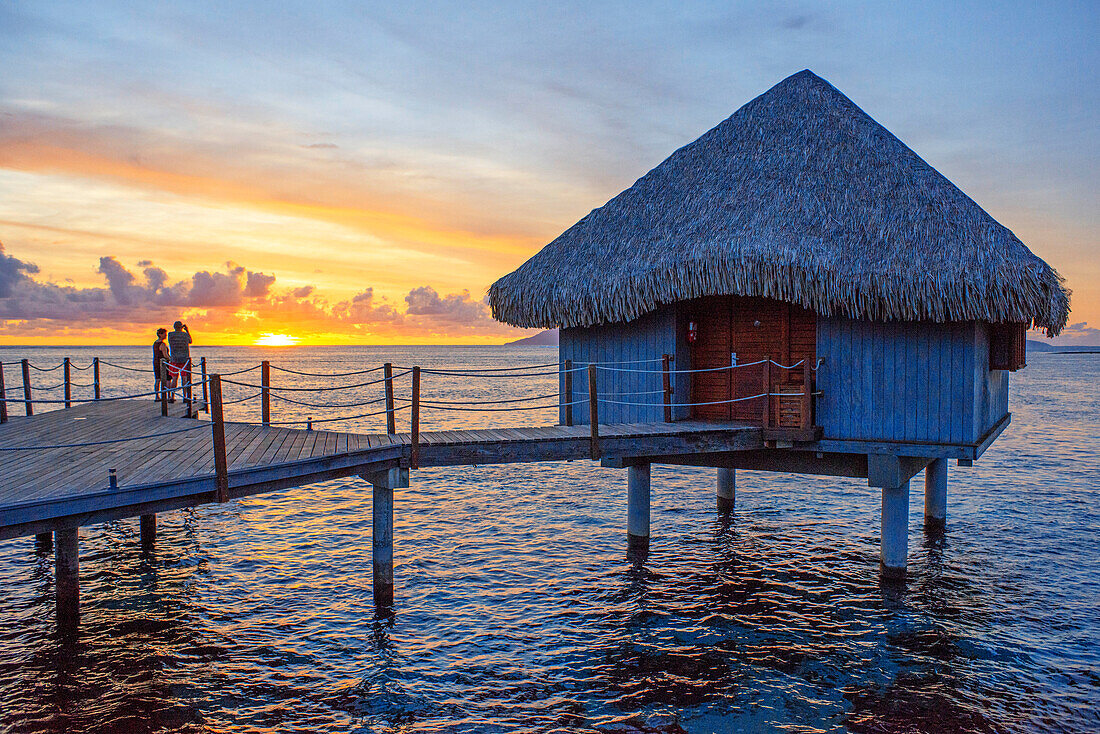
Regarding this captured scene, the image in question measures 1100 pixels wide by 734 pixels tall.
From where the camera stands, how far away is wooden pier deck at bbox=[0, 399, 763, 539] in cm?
742

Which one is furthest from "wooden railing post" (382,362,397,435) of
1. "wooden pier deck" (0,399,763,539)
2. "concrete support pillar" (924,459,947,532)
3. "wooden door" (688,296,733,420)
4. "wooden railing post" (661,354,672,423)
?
"concrete support pillar" (924,459,947,532)

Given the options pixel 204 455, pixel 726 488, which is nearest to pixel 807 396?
pixel 726 488

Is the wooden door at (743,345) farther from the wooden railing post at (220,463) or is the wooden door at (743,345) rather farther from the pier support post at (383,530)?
the wooden railing post at (220,463)

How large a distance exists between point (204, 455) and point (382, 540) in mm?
2622

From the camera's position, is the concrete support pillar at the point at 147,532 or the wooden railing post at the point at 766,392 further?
the concrete support pillar at the point at 147,532

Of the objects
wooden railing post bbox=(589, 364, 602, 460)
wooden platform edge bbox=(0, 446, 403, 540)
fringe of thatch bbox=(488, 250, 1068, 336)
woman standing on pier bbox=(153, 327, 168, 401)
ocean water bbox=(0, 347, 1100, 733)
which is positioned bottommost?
ocean water bbox=(0, 347, 1100, 733)

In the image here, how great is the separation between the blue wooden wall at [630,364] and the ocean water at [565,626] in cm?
286

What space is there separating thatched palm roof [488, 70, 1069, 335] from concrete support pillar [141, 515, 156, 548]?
791 centimetres

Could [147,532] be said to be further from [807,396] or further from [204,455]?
[807,396]

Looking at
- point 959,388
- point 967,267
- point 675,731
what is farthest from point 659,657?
point 967,267

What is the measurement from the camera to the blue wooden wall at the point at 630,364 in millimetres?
12672

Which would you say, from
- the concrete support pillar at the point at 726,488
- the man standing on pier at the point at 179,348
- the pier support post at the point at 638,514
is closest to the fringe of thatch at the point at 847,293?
the pier support post at the point at 638,514

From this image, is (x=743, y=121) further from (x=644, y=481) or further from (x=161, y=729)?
(x=161, y=729)

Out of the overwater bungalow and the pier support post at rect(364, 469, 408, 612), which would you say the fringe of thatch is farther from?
the pier support post at rect(364, 469, 408, 612)
